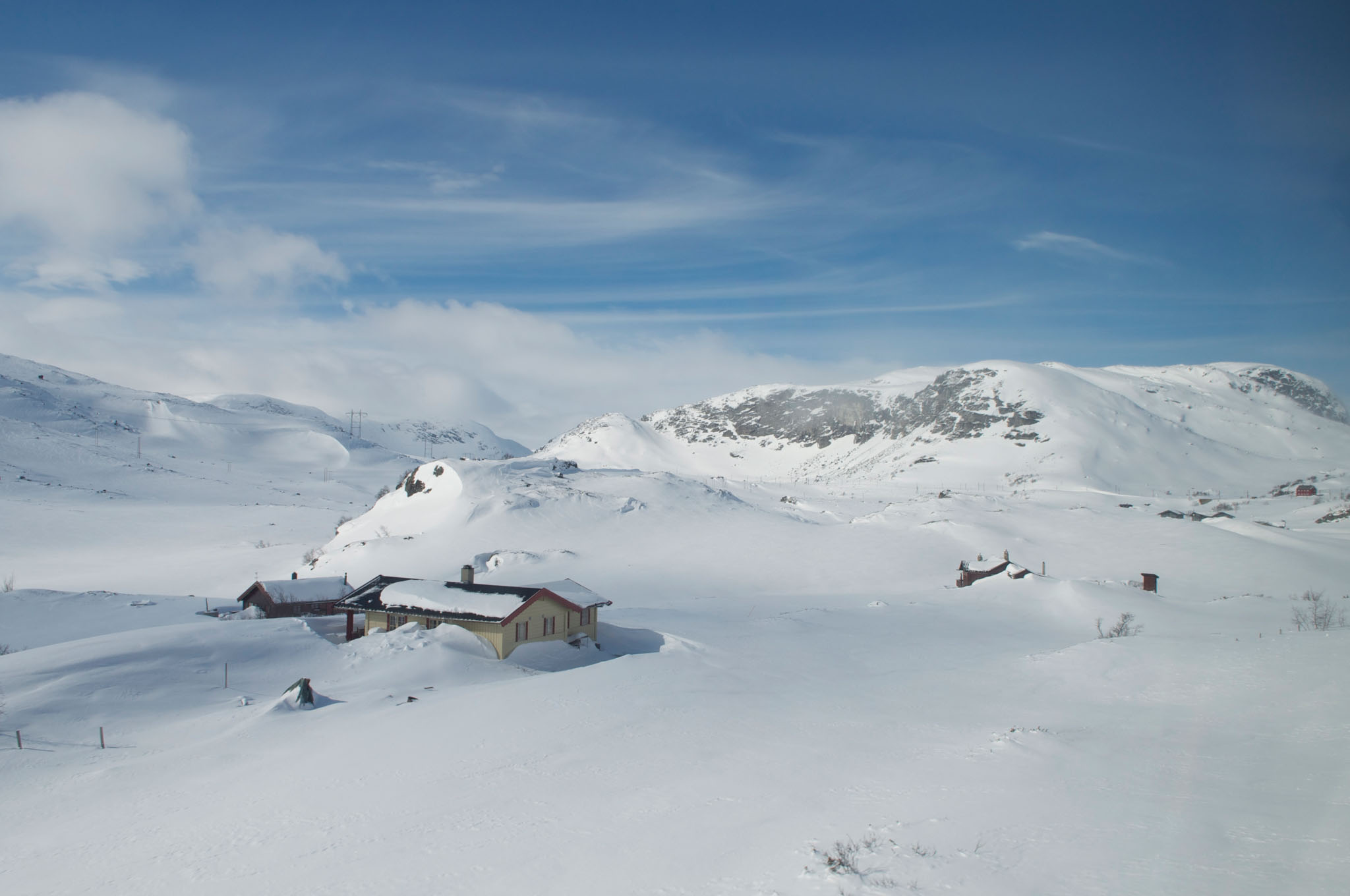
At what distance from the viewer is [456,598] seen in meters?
29.5

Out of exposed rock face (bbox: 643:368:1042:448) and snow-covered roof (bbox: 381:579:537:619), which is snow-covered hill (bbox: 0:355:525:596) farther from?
exposed rock face (bbox: 643:368:1042:448)

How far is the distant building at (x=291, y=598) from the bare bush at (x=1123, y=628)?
35698 millimetres

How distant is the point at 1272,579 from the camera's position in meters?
44.1

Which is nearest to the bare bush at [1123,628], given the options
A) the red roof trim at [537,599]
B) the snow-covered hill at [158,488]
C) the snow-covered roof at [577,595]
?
the snow-covered roof at [577,595]

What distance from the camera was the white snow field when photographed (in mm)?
9852

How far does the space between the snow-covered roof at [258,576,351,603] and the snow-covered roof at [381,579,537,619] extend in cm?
964

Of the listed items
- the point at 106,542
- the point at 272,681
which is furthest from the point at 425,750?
the point at 106,542

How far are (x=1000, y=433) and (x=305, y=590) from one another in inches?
4693

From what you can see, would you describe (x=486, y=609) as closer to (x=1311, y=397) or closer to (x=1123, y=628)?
(x=1123, y=628)

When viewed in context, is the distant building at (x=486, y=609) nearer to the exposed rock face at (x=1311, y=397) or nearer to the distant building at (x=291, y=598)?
the distant building at (x=291, y=598)

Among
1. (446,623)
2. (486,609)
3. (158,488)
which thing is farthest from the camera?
(158,488)

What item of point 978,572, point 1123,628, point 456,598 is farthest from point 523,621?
point 978,572

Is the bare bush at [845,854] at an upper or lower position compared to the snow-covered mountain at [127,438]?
lower

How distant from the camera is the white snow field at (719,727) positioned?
9852 mm
